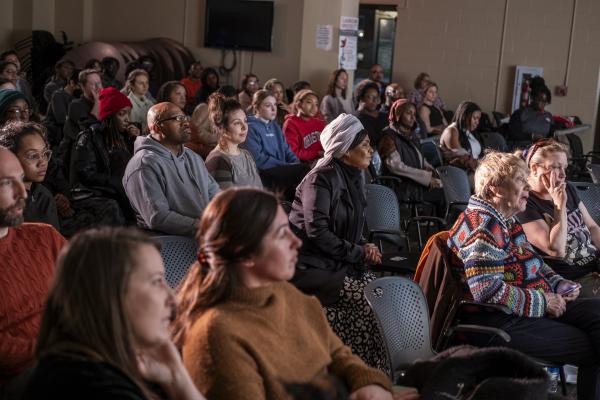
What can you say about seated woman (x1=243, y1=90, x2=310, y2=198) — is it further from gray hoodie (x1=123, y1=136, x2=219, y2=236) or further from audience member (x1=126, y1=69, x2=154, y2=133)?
audience member (x1=126, y1=69, x2=154, y2=133)

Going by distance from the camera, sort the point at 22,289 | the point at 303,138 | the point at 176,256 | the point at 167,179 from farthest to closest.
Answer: the point at 303,138 < the point at 167,179 < the point at 176,256 < the point at 22,289

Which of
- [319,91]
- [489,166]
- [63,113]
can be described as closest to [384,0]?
[319,91]

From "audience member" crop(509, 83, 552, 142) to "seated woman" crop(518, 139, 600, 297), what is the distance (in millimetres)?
5556

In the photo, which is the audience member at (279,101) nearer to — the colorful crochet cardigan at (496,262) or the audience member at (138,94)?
the audience member at (138,94)

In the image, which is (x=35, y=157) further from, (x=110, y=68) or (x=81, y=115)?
(x=110, y=68)

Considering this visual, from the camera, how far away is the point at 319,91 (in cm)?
1041

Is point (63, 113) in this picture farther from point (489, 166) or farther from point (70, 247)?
point (70, 247)

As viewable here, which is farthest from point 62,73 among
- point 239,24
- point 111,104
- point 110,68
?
point 111,104

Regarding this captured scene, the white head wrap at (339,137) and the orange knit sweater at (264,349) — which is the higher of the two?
the white head wrap at (339,137)

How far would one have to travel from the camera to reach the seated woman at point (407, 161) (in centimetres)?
652

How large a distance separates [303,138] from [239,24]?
14.2 ft

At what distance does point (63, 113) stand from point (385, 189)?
4.13 meters

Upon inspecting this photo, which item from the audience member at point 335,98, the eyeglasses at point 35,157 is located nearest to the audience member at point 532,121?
the audience member at point 335,98

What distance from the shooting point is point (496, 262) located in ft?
10.7
